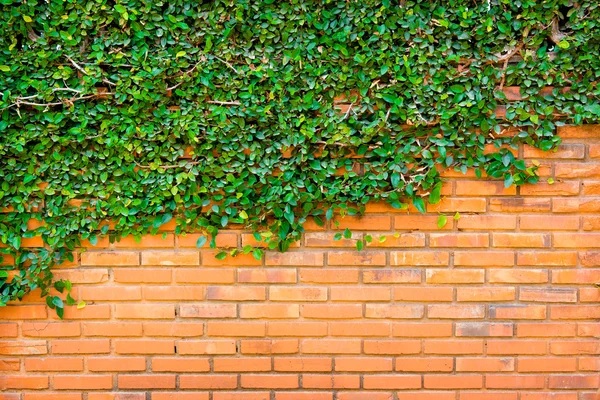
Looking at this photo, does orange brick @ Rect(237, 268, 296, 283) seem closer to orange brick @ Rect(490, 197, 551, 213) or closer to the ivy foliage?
the ivy foliage

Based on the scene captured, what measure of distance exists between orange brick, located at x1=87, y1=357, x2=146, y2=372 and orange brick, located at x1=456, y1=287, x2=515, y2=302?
1.56 m

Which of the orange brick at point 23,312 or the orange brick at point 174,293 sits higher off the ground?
the orange brick at point 174,293

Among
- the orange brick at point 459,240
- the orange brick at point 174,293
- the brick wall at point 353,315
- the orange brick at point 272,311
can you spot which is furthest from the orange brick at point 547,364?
the orange brick at point 174,293

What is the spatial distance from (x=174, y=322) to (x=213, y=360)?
26cm

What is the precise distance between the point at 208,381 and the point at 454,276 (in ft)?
4.19

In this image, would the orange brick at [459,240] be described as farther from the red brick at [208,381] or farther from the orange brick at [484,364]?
the red brick at [208,381]

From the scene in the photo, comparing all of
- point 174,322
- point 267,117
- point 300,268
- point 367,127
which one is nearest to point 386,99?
point 367,127

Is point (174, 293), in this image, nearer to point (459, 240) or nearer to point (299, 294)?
point (299, 294)

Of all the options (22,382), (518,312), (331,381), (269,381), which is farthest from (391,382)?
(22,382)

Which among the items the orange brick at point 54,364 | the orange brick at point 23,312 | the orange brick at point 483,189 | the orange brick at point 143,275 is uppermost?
the orange brick at point 483,189

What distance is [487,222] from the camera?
2.47 m

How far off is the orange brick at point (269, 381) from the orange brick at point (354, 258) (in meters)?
0.59

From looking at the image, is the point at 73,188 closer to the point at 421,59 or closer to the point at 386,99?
the point at 386,99

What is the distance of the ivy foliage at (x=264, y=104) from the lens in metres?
2.33
